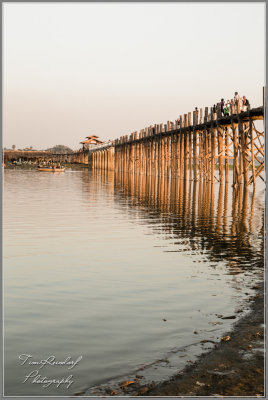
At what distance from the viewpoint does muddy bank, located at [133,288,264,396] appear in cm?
480

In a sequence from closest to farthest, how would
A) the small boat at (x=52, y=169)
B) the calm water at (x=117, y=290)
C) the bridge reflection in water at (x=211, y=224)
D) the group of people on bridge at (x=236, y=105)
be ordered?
the calm water at (x=117, y=290), the bridge reflection in water at (x=211, y=224), the group of people on bridge at (x=236, y=105), the small boat at (x=52, y=169)

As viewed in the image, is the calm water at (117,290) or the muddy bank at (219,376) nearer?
the muddy bank at (219,376)

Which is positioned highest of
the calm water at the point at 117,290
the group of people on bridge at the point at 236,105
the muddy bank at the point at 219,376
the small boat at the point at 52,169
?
the group of people on bridge at the point at 236,105

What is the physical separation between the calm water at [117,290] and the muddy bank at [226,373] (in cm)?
20

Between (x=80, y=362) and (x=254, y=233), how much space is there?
398 inches

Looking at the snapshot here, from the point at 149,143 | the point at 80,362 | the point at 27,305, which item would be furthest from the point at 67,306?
the point at 149,143

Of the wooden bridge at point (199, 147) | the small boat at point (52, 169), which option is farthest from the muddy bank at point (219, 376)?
the small boat at point (52, 169)

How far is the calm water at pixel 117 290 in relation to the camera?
222 inches

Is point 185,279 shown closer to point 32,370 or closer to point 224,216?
point 32,370

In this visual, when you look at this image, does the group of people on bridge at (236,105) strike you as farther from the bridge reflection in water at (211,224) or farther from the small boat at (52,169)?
the small boat at (52,169)

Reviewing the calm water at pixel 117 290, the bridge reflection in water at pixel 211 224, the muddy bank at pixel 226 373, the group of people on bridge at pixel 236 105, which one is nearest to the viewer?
the muddy bank at pixel 226 373

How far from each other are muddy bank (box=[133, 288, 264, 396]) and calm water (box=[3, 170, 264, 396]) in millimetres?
202

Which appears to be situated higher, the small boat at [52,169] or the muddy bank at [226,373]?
the small boat at [52,169]

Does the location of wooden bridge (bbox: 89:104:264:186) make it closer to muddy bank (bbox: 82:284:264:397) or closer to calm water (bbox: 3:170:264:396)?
calm water (bbox: 3:170:264:396)
